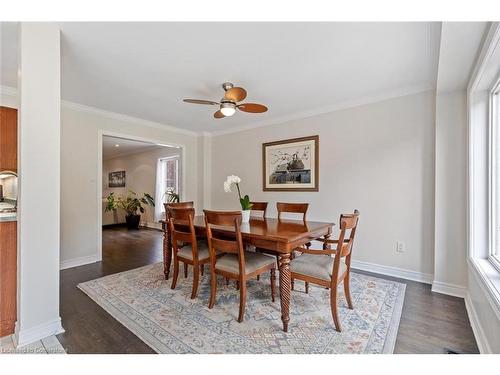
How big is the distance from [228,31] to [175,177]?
198 inches

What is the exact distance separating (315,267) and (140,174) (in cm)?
651

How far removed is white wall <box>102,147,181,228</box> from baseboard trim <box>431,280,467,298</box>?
565cm

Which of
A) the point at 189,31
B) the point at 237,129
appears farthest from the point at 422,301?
the point at 237,129

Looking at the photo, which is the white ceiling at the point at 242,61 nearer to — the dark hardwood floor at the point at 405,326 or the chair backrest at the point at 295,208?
the chair backrest at the point at 295,208

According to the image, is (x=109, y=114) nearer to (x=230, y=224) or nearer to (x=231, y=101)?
(x=231, y=101)

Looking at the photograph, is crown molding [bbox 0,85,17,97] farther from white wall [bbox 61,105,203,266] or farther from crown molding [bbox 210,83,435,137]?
crown molding [bbox 210,83,435,137]

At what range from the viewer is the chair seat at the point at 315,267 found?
1818 mm

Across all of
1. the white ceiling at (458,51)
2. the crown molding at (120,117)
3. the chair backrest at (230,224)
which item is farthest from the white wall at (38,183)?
the white ceiling at (458,51)

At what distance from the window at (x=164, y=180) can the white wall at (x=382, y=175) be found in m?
3.73

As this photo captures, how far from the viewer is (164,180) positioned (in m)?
6.52

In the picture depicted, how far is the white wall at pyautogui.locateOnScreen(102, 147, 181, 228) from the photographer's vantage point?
259 inches

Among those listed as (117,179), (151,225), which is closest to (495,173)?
(151,225)
